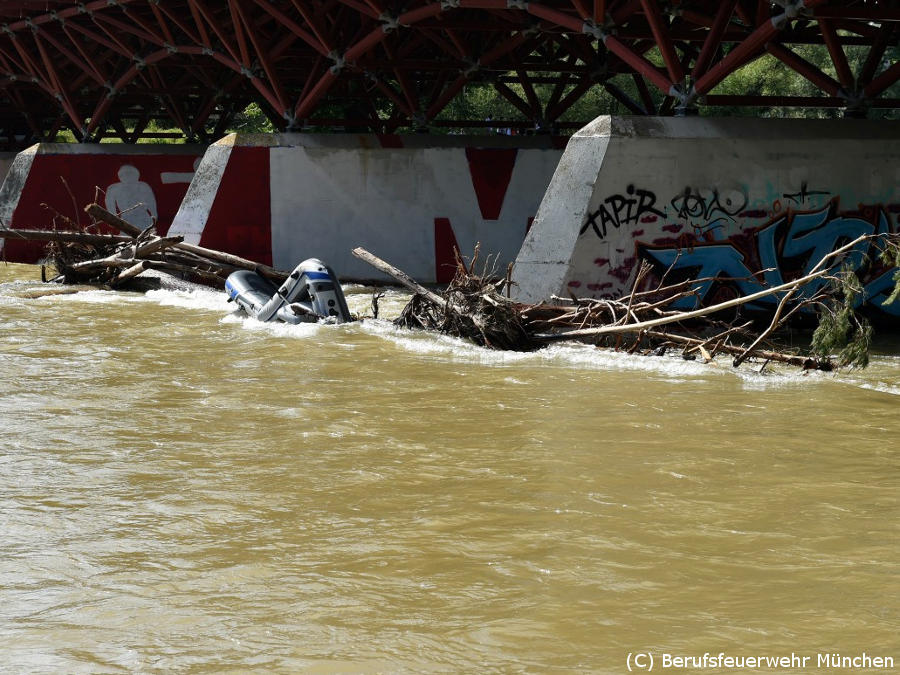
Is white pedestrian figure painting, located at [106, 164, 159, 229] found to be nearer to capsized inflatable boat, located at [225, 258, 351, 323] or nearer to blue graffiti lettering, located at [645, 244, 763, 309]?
capsized inflatable boat, located at [225, 258, 351, 323]

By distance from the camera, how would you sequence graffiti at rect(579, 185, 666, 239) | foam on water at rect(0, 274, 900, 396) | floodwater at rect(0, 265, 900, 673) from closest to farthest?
floodwater at rect(0, 265, 900, 673), foam on water at rect(0, 274, 900, 396), graffiti at rect(579, 185, 666, 239)

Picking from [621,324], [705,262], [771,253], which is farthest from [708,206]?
[621,324]

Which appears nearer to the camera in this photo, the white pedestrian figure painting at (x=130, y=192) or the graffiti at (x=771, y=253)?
the graffiti at (x=771, y=253)

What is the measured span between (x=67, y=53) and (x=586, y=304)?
74.9 ft

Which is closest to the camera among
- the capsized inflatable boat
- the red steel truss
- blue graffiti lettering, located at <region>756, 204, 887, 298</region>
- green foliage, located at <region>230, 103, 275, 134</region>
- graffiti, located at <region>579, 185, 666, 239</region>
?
graffiti, located at <region>579, 185, 666, 239</region>

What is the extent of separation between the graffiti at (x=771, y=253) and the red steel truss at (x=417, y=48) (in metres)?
2.10

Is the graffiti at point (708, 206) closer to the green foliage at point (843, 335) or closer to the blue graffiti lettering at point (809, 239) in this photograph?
the blue graffiti lettering at point (809, 239)

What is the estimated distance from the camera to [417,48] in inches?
1129

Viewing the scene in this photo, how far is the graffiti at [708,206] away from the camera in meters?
15.6

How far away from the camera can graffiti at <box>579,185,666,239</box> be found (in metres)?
A: 15.2

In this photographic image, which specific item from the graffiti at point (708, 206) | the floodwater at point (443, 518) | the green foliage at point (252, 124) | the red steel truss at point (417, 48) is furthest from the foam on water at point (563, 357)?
the green foliage at point (252, 124)

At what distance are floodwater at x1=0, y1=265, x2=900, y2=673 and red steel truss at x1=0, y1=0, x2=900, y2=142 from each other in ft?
20.0

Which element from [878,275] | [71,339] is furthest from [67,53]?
[878,275]

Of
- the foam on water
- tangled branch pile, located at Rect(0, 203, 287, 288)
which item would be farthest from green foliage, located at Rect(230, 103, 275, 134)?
the foam on water
